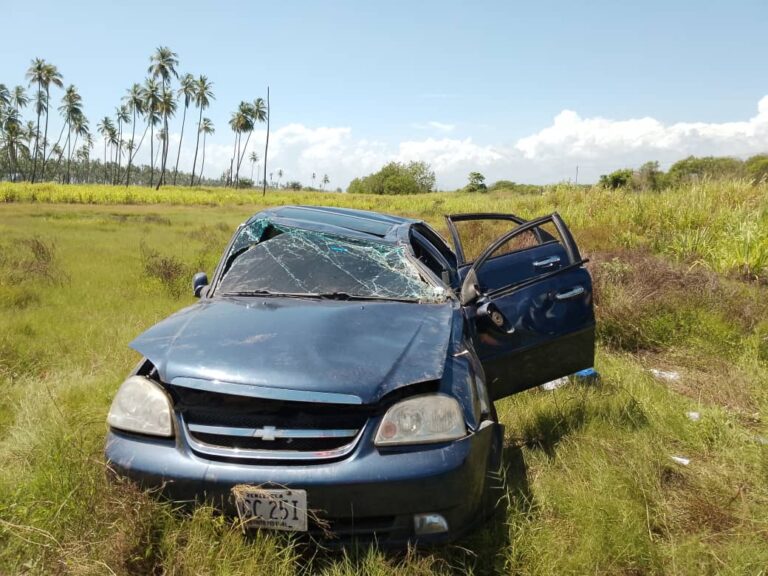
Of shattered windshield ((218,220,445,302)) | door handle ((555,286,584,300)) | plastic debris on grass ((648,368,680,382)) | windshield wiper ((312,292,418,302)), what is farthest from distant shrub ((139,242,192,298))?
plastic debris on grass ((648,368,680,382))

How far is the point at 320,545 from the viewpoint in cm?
190

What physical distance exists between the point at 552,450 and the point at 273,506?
199cm

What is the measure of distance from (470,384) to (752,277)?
765cm

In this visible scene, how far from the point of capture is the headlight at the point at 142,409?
206 centimetres

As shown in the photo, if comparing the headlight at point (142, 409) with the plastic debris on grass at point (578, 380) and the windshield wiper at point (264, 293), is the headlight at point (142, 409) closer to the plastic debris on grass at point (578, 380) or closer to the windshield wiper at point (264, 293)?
the windshield wiper at point (264, 293)

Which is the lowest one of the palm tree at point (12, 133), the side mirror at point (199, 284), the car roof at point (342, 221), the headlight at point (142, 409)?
the headlight at point (142, 409)

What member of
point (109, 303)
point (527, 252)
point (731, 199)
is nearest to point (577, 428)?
point (527, 252)

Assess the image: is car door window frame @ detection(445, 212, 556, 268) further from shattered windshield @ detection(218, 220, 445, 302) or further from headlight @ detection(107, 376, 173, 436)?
headlight @ detection(107, 376, 173, 436)

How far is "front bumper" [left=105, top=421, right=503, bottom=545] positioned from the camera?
185 centimetres

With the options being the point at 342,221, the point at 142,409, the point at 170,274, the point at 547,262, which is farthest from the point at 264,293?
the point at 170,274

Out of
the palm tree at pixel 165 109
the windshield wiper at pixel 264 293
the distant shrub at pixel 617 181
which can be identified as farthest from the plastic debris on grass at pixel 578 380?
the palm tree at pixel 165 109

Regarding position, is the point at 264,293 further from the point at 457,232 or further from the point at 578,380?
the point at 578,380

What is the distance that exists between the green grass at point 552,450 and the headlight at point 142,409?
23cm

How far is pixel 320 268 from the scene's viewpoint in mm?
3242
